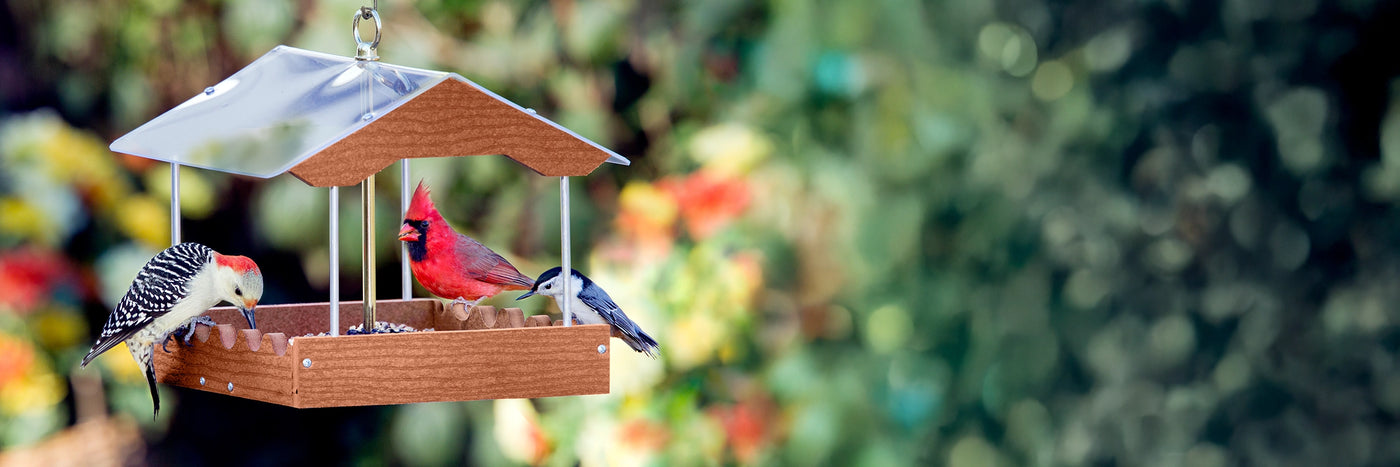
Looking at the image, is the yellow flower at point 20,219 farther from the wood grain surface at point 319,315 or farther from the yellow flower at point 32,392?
the wood grain surface at point 319,315

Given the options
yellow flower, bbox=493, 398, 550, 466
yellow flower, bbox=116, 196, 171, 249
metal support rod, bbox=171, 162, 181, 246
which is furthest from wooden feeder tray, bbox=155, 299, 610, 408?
yellow flower, bbox=493, 398, 550, 466

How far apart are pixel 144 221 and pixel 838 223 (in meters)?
1.05

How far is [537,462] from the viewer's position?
2.04 meters

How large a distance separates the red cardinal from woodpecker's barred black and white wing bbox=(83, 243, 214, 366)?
20cm

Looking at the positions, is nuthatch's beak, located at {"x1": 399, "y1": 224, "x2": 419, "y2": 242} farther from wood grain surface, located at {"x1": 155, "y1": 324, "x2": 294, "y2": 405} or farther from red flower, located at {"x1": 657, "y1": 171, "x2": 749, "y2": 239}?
red flower, located at {"x1": 657, "y1": 171, "x2": 749, "y2": 239}

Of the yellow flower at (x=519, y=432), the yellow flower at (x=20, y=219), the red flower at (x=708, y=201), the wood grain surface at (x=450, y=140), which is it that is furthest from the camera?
the red flower at (x=708, y=201)

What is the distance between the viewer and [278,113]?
121 centimetres

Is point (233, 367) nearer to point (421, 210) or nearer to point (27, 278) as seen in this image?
point (421, 210)

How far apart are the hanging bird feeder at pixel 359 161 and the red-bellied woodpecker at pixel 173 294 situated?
4cm

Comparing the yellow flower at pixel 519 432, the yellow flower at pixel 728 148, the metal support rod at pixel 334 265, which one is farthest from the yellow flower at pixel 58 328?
the yellow flower at pixel 728 148

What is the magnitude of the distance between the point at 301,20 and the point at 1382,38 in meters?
1.80

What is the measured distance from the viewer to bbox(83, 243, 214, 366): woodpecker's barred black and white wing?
3.93 feet

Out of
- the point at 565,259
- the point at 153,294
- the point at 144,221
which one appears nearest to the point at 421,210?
the point at 565,259

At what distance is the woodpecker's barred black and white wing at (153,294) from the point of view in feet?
3.93
